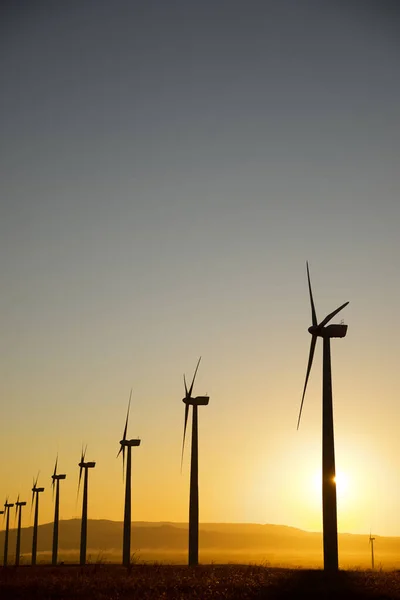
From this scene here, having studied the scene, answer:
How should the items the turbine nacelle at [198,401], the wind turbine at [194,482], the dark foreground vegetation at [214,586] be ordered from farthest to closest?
the turbine nacelle at [198,401] → the wind turbine at [194,482] → the dark foreground vegetation at [214,586]

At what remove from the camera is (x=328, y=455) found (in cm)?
7006

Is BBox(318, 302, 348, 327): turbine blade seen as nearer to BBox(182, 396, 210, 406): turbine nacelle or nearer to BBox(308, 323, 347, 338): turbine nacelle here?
BBox(308, 323, 347, 338): turbine nacelle

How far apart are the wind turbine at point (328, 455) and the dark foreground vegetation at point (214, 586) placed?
235 centimetres

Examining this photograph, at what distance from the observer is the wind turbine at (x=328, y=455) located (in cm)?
6693

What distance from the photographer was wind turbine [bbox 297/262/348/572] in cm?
6693

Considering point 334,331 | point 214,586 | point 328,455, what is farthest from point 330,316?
point 214,586

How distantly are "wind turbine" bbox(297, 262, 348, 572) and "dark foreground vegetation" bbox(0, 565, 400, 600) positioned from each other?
7.70ft

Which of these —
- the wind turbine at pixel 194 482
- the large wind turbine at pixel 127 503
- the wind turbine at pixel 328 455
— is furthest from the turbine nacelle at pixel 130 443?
the wind turbine at pixel 328 455

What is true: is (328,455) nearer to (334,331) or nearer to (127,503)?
(334,331)

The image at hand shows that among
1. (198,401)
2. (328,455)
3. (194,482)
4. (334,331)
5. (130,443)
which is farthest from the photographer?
(130,443)

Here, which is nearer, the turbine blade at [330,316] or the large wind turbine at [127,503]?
the turbine blade at [330,316]

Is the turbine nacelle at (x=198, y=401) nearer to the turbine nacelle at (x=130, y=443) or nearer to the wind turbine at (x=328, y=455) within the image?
the turbine nacelle at (x=130, y=443)

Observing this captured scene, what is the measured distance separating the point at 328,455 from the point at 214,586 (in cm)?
1626

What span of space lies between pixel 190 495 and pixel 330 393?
30241 mm
